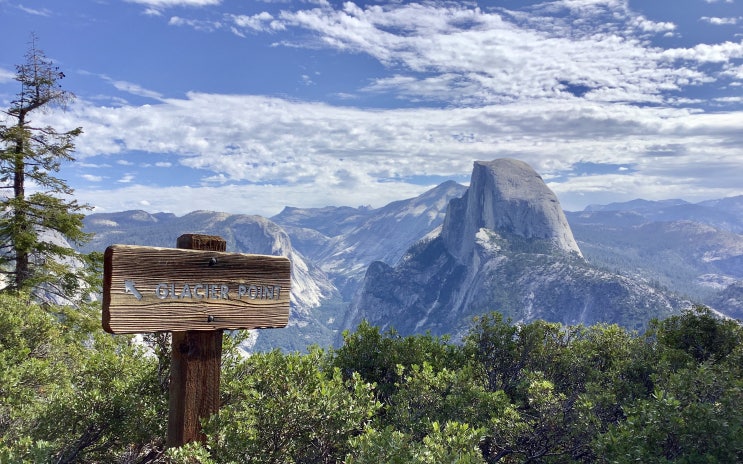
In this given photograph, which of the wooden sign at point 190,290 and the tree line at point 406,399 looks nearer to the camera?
the wooden sign at point 190,290

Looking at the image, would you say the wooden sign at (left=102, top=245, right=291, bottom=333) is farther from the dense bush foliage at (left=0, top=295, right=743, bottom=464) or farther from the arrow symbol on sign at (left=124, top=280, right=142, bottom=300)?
the dense bush foliage at (left=0, top=295, right=743, bottom=464)

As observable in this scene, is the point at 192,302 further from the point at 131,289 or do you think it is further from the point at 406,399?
the point at 406,399

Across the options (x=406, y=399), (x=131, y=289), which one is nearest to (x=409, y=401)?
(x=406, y=399)

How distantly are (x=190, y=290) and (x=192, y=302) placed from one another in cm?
15

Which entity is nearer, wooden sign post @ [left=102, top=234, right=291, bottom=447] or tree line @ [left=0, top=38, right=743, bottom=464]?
wooden sign post @ [left=102, top=234, right=291, bottom=447]

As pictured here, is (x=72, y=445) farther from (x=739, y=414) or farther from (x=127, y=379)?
(x=739, y=414)

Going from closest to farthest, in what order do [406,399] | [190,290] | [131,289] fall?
[131,289]
[190,290]
[406,399]

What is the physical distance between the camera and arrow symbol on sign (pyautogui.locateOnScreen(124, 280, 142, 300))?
4.79 m

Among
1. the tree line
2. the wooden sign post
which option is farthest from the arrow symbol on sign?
the tree line

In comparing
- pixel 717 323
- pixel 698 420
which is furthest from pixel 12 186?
pixel 717 323

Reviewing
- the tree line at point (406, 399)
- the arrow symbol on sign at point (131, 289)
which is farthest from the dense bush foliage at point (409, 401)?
the arrow symbol on sign at point (131, 289)

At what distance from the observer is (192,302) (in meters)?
5.35

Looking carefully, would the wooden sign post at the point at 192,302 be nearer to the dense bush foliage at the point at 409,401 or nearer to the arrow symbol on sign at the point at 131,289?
the arrow symbol on sign at the point at 131,289

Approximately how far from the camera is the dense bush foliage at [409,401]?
645cm
